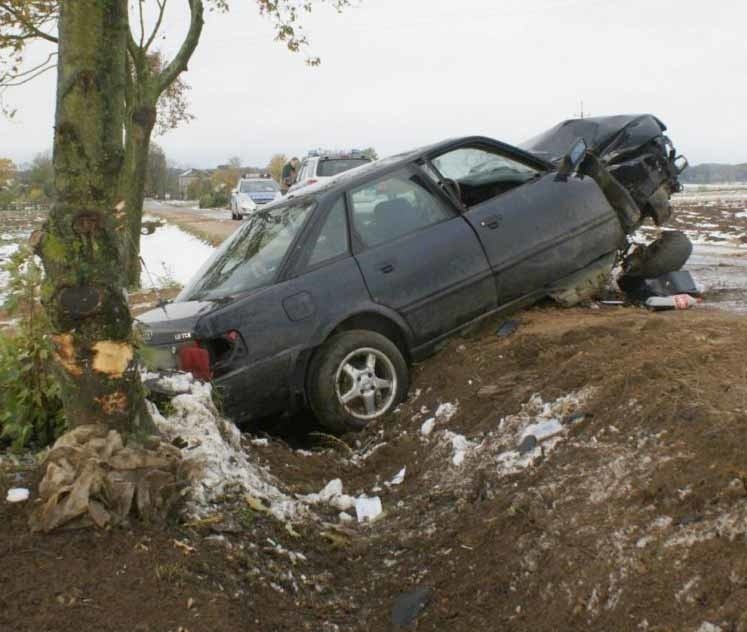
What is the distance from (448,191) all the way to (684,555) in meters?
3.93

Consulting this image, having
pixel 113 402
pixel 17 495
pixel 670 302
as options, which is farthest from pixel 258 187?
pixel 17 495

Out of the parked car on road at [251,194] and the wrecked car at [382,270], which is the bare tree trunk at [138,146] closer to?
the wrecked car at [382,270]

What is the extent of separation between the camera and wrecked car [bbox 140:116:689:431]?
5.09 metres

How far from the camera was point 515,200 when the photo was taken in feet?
20.8

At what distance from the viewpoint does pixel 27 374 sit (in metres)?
4.03

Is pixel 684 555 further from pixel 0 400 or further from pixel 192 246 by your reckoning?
pixel 192 246

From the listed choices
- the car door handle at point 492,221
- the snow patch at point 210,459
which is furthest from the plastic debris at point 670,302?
the snow patch at point 210,459

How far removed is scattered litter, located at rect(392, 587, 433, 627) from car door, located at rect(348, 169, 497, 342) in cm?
258

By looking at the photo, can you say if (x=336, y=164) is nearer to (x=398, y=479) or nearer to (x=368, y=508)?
(x=398, y=479)

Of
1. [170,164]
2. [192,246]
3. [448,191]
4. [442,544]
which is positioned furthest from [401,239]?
[170,164]

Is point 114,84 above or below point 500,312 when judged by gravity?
above

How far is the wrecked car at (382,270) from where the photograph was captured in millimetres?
5094

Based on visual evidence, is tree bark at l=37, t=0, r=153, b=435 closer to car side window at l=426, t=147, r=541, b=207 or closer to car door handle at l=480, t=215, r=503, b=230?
car door handle at l=480, t=215, r=503, b=230

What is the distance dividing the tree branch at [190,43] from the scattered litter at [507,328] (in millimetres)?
10463
